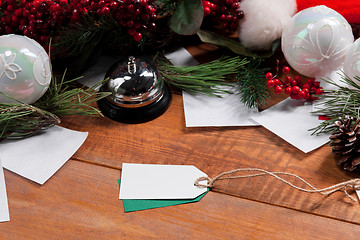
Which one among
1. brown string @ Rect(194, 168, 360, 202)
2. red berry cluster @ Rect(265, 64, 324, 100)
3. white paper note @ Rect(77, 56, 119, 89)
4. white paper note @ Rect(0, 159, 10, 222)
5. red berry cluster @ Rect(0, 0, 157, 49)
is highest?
red berry cluster @ Rect(0, 0, 157, 49)

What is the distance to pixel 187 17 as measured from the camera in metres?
0.73

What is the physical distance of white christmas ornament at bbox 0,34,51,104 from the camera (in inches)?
22.7

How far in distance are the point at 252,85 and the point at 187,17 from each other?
192 millimetres

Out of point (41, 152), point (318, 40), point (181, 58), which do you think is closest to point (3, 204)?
point (41, 152)

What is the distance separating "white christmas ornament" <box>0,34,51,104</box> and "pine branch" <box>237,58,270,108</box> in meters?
0.35

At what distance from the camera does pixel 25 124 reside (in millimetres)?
618

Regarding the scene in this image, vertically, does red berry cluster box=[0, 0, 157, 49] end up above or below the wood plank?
above

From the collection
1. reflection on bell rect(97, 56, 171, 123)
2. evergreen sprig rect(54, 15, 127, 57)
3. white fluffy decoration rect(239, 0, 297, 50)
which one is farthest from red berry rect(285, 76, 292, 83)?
evergreen sprig rect(54, 15, 127, 57)

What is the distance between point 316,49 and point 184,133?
0.27m

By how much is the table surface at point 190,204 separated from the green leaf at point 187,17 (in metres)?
0.21

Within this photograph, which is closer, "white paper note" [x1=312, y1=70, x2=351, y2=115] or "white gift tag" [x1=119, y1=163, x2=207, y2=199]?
"white gift tag" [x1=119, y1=163, x2=207, y2=199]

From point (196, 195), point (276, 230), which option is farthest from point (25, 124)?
point (276, 230)

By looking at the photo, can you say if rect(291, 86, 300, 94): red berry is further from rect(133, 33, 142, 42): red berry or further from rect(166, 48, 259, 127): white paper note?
rect(133, 33, 142, 42): red berry

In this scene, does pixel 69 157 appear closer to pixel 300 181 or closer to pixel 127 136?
pixel 127 136
